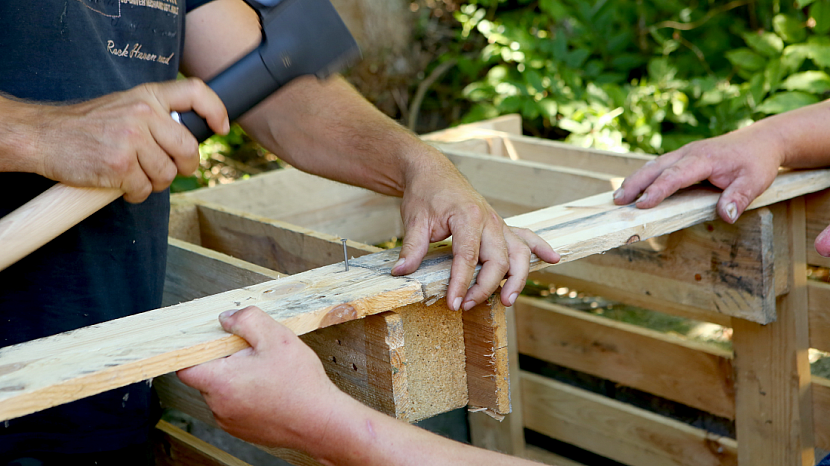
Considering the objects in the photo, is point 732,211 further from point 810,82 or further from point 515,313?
point 810,82

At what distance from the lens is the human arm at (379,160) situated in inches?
47.3

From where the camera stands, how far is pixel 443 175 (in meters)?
1.38

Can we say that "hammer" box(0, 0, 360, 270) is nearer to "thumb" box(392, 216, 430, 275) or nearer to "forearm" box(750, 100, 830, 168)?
"thumb" box(392, 216, 430, 275)

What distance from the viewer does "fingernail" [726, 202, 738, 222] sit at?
58.7 inches

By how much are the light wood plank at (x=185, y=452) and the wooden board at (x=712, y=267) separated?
111cm

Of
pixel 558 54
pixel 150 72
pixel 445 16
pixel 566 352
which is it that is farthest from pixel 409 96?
Answer: pixel 150 72

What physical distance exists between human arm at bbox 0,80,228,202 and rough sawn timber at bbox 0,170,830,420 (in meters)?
0.23

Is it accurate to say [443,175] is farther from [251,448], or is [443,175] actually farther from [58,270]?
[251,448]

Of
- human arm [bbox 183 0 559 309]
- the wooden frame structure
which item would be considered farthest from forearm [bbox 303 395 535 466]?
human arm [bbox 183 0 559 309]

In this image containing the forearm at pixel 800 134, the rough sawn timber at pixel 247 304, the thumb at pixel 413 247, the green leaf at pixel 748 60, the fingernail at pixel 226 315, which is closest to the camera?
the rough sawn timber at pixel 247 304

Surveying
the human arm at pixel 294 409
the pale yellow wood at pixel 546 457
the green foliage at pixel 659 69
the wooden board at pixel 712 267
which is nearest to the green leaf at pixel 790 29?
the green foliage at pixel 659 69

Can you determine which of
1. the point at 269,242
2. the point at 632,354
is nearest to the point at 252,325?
the point at 269,242

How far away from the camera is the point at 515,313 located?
100.0 inches

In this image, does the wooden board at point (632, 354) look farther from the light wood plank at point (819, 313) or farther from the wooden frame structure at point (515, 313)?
the light wood plank at point (819, 313)
